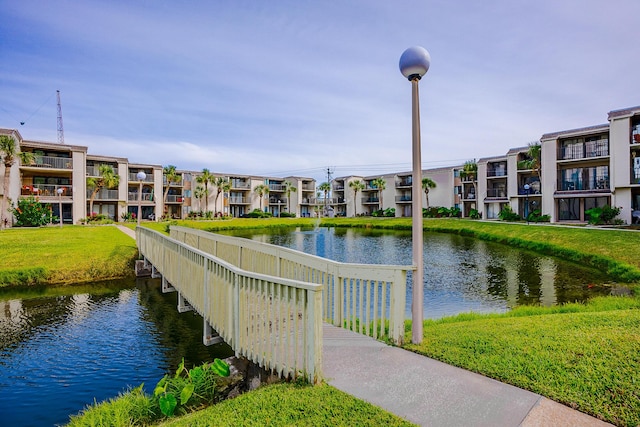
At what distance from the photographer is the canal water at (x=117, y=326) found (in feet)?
20.9

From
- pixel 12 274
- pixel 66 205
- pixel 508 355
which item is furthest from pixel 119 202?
pixel 508 355

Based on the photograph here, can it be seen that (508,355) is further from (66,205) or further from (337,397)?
(66,205)

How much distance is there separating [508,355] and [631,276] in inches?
551

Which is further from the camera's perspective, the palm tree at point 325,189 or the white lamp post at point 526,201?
the palm tree at point 325,189

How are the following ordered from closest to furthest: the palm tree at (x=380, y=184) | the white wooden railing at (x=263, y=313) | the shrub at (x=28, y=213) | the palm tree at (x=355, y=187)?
the white wooden railing at (x=263, y=313) → the shrub at (x=28, y=213) → the palm tree at (x=380, y=184) → the palm tree at (x=355, y=187)

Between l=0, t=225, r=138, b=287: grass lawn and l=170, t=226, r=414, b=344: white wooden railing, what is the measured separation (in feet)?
33.6

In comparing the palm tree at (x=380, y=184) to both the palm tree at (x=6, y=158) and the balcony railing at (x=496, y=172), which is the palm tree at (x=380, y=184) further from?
the palm tree at (x=6, y=158)

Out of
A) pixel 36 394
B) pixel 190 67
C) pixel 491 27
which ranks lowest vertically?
pixel 36 394

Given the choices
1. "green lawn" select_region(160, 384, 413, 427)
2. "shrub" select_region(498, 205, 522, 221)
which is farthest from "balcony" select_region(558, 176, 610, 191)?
"green lawn" select_region(160, 384, 413, 427)

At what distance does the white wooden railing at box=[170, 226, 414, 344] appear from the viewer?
518cm

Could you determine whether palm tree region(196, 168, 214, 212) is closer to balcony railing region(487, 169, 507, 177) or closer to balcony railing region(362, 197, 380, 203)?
balcony railing region(362, 197, 380, 203)

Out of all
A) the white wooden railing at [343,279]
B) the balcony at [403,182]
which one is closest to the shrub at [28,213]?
the white wooden railing at [343,279]

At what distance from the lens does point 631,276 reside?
14.2m

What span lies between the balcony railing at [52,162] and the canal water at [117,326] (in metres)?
26.0
